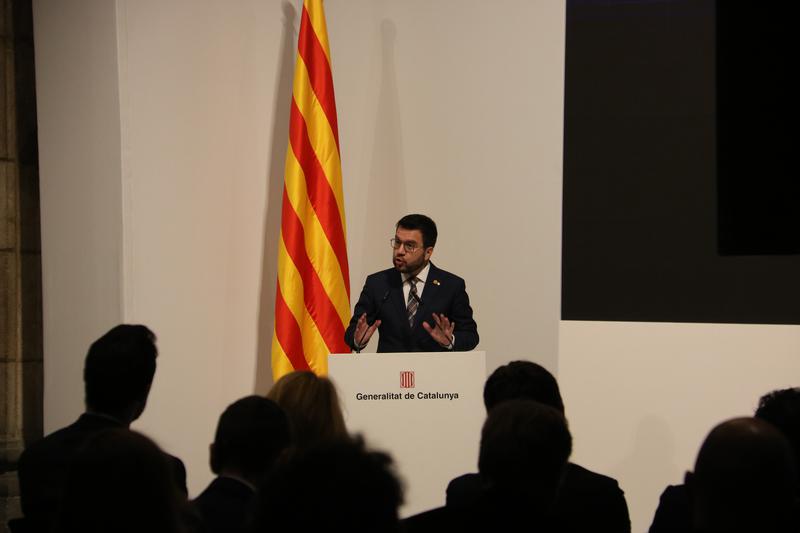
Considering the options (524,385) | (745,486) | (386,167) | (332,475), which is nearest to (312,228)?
(386,167)

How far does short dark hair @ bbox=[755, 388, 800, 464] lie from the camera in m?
2.28

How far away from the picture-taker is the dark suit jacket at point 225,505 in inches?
76.0

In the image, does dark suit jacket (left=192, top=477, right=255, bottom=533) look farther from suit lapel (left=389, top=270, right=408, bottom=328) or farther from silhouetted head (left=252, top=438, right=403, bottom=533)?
suit lapel (left=389, top=270, right=408, bottom=328)

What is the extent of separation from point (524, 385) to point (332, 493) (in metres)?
1.57

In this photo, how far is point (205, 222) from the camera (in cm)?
541

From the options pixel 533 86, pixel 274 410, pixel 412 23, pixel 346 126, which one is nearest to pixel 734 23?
pixel 533 86

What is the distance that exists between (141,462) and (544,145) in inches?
176

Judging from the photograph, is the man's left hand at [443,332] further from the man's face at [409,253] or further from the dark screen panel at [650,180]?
the dark screen panel at [650,180]

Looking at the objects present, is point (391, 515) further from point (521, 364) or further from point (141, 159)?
point (141, 159)

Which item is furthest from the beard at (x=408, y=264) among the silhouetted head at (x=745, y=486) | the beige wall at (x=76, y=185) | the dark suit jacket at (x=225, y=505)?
the silhouetted head at (x=745, y=486)

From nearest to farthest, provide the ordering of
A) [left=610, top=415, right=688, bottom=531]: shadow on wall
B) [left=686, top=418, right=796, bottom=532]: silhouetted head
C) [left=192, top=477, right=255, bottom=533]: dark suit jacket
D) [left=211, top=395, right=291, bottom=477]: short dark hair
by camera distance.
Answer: [left=686, top=418, right=796, bottom=532]: silhouetted head < [left=192, top=477, right=255, bottom=533]: dark suit jacket < [left=211, top=395, right=291, bottom=477]: short dark hair < [left=610, top=415, right=688, bottom=531]: shadow on wall

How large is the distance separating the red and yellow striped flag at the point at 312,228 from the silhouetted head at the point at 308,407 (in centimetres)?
263

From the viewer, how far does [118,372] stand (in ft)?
8.08

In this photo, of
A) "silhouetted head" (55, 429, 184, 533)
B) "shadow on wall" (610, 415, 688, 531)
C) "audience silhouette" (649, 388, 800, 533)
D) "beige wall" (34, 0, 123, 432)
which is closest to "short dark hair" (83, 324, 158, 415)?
"silhouetted head" (55, 429, 184, 533)
